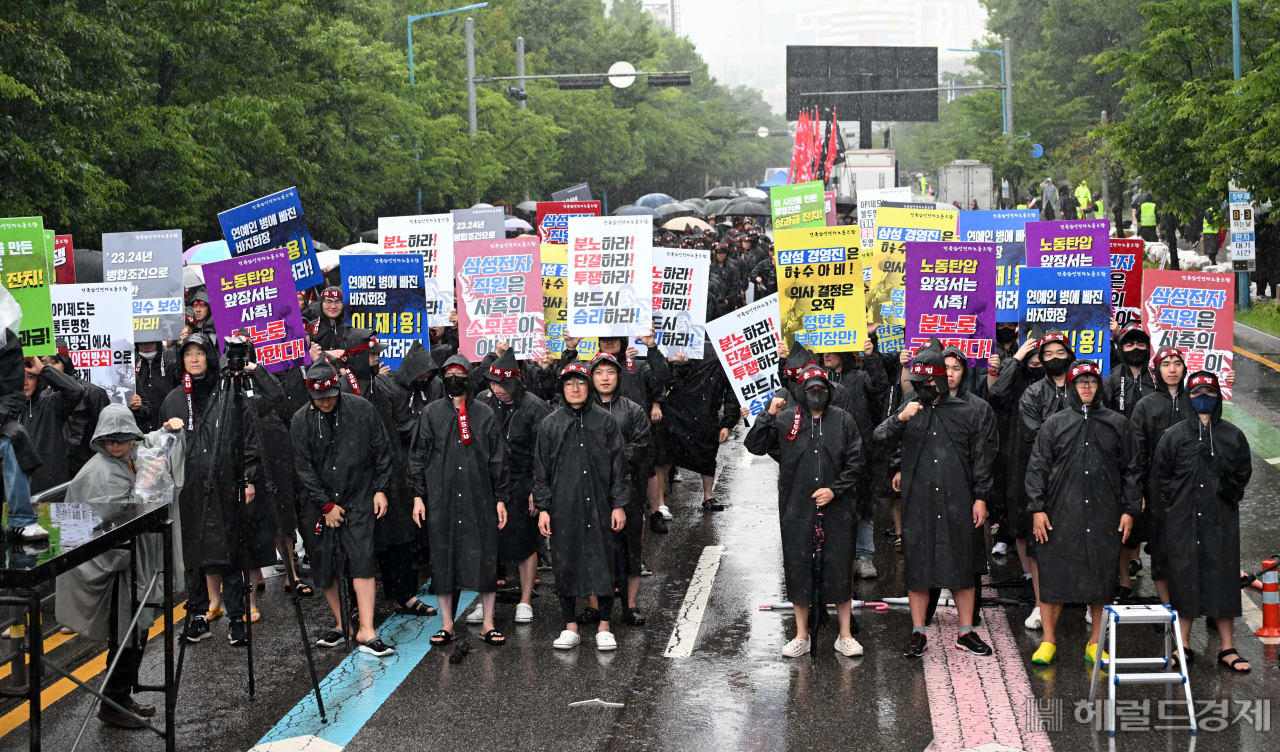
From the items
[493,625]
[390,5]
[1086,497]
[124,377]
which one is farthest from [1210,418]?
[390,5]

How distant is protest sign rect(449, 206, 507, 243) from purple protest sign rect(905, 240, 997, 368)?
5.78m

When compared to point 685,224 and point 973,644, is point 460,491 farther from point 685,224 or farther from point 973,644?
point 685,224

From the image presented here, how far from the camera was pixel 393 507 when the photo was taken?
907 cm

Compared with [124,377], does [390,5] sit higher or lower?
higher

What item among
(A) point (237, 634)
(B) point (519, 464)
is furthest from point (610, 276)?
(A) point (237, 634)

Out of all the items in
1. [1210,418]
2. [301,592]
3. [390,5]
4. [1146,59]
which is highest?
[390,5]

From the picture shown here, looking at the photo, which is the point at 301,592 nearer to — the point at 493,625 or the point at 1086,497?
the point at 493,625

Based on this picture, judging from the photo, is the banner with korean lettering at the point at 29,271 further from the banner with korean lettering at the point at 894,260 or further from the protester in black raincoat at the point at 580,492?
the banner with korean lettering at the point at 894,260

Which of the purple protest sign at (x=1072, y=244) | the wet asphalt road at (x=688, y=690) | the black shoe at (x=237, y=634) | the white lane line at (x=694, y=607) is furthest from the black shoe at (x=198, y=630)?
the purple protest sign at (x=1072, y=244)

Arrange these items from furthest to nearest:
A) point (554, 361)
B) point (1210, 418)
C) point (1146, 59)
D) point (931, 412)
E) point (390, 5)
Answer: point (390, 5) < point (1146, 59) < point (554, 361) < point (931, 412) < point (1210, 418)

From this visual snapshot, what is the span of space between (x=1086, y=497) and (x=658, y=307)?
487 cm

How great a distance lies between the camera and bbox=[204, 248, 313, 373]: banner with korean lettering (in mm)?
10203

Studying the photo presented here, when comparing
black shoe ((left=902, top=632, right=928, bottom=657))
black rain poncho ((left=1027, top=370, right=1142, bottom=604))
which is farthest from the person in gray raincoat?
black rain poncho ((left=1027, top=370, right=1142, bottom=604))

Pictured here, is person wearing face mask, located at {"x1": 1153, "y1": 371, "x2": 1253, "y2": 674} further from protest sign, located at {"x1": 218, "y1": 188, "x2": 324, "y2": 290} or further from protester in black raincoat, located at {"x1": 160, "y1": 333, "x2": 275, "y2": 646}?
protest sign, located at {"x1": 218, "y1": 188, "x2": 324, "y2": 290}
